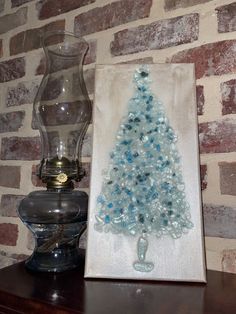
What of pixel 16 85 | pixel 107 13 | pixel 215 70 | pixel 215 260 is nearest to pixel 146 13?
pixel 107 13

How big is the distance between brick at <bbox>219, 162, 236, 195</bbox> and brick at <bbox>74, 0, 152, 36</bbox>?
0.46 m

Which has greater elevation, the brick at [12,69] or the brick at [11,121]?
the brick at [12,69]

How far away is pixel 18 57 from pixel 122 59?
1.34 feet

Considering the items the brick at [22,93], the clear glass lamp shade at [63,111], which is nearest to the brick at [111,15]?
the clear glass lamp shade at [63,111]

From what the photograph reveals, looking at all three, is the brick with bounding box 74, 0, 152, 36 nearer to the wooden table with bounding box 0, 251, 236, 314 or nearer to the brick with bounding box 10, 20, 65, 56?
the brick with bounding box 10, 20, 65, 56

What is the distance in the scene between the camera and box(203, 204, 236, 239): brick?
698 mm

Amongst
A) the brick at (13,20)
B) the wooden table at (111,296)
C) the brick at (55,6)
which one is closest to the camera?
the wooden table at (111,296)

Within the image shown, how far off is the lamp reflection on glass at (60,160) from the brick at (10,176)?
0.22m

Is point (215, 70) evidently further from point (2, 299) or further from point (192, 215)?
point (2, 299)

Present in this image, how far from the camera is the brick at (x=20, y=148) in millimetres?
983

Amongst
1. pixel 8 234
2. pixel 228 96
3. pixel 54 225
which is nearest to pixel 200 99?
pixel 228 96

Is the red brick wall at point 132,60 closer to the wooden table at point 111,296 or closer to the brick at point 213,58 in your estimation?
the brick at point 213,58

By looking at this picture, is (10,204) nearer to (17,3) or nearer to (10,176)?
(10,176)

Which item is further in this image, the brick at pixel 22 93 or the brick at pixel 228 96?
the brick at pixel 22 93
